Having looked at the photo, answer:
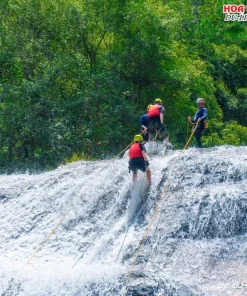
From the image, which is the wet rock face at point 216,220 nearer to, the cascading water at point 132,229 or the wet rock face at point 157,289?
the cascading water at point 132,229

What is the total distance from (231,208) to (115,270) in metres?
3.07

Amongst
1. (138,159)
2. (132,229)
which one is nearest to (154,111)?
(138,159)

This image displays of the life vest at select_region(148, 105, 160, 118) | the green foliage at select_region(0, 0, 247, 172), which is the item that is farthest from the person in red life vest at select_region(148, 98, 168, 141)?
the green foliage at select_region(0, 0, 247, 172)

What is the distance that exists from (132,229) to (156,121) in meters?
4.81

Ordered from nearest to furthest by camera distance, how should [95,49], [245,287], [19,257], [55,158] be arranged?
[245,287] → [19,257] → [55,158] → [95,49]

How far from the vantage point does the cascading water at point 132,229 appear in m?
13.3

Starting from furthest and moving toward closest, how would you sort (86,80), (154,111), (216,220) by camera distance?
1. (86,80)
2. (154,111)
3. (216,220)

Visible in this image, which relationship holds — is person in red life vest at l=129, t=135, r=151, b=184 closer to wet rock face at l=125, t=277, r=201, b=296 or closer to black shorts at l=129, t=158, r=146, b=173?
black shorts at l=129, t=158, r=146, b=173

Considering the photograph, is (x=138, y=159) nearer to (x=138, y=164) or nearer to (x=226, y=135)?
(x=138, y=164)

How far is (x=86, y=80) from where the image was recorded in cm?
2659

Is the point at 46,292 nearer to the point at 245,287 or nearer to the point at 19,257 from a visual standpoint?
the point at 19,257

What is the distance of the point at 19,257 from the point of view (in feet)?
51.5

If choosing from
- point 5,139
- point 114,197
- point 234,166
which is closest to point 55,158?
point 5,139

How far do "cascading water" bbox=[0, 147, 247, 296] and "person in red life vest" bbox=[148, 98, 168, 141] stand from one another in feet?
5.22
